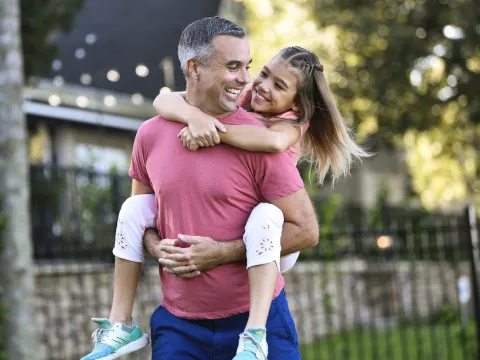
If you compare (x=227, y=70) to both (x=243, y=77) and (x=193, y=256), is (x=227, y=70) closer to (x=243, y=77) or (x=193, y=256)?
(x=243, y=77)

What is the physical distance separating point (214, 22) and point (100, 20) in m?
10.1

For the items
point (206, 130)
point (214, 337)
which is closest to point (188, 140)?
point (206, 130)

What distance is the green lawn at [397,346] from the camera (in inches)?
385

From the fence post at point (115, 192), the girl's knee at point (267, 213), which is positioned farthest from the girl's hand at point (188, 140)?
the fence post at point (115, 192)

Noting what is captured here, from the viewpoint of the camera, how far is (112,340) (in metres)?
3.49

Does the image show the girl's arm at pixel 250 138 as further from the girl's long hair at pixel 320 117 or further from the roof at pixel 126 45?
the roof at pixel 126 45

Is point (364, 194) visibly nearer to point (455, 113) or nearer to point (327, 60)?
point (455, 113)

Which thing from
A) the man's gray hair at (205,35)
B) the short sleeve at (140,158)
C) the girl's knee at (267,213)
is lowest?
the girl's knee at (267,213)

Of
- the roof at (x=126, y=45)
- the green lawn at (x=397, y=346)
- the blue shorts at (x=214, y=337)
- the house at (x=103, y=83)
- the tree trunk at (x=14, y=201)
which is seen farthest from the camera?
the house at (x=103, y=83)

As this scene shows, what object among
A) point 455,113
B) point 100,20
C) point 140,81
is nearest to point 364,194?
point 455,113

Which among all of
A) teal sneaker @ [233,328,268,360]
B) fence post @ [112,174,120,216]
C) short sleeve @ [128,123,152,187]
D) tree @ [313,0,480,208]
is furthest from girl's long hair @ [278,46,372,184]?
tree @ [313,0,480,208]

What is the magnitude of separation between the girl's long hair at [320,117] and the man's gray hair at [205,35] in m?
0.31

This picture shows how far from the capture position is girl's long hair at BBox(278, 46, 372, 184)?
363 centimetres

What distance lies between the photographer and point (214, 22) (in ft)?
11.2
